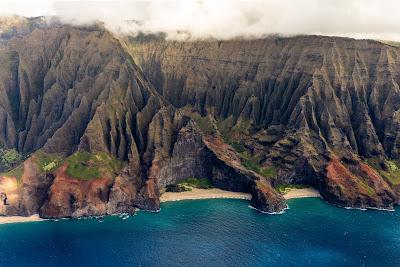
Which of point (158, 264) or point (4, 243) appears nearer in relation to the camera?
point (158, 264)

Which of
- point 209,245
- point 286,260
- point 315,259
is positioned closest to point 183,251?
point 209,245

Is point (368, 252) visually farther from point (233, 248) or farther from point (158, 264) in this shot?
point (158, 264)

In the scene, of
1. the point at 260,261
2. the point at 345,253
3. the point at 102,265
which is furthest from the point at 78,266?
the point at 345,253

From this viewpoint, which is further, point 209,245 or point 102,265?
point 209,245

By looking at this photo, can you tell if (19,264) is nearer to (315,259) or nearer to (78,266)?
(78,266)

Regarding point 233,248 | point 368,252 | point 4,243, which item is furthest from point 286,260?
point 4,243

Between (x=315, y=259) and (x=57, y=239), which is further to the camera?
(x=57, y=239)

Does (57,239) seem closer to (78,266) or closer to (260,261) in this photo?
(78,266)
